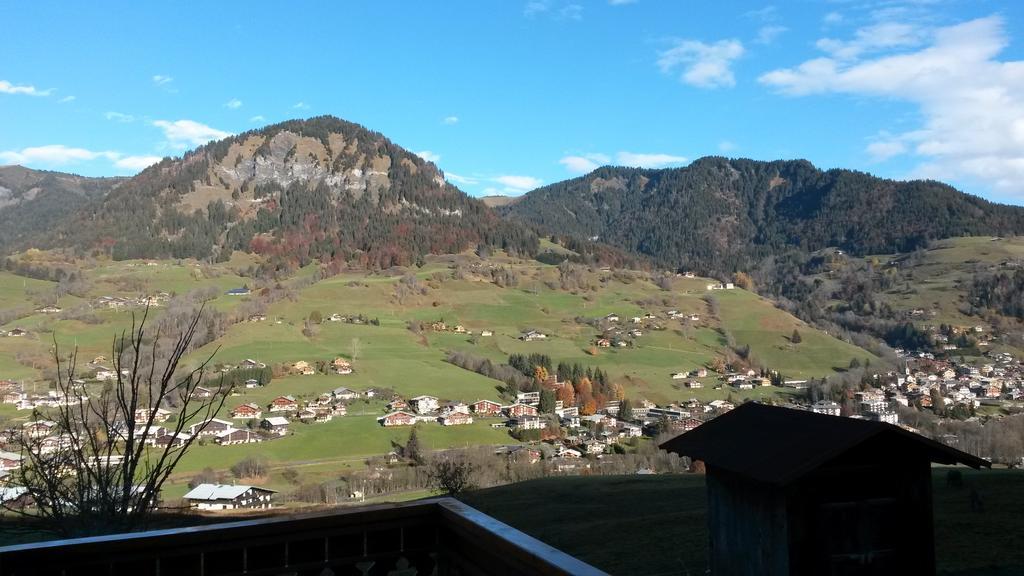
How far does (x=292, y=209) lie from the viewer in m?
163

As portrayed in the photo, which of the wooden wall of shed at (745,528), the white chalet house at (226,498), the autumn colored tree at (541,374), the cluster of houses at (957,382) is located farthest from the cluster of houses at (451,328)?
the wooden wall of shed at (745,528)

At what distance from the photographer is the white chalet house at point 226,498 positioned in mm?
33125

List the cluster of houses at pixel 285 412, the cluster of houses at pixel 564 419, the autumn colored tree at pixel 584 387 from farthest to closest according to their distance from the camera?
1. the autumn colored tree at pixel 584 387
2. the cluster of houses at pixel 564 419
3. the cluster of houses at pixel 285 412

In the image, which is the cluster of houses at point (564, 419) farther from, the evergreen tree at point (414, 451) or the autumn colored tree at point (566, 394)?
the evergreen tree at point (414, 451)

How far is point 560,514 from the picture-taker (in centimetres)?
2230

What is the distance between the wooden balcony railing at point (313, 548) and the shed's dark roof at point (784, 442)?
5.66 meters

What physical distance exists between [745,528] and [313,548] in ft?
24.0

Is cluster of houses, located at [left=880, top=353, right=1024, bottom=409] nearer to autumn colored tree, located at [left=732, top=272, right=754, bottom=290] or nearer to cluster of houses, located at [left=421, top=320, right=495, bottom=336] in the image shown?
cluster of houses, located at [left=421, top=320, right=495, bottom=336]

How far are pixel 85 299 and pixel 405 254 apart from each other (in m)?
59.1

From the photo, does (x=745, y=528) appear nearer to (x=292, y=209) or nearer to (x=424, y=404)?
(x=424, y=404)

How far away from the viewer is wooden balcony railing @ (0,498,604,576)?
8.52 feet

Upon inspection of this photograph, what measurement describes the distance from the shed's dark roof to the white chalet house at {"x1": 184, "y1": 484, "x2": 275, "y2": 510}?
2954 centimetres

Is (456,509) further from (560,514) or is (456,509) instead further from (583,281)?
(583,281)

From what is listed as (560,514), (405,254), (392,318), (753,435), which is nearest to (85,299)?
(392,318)
